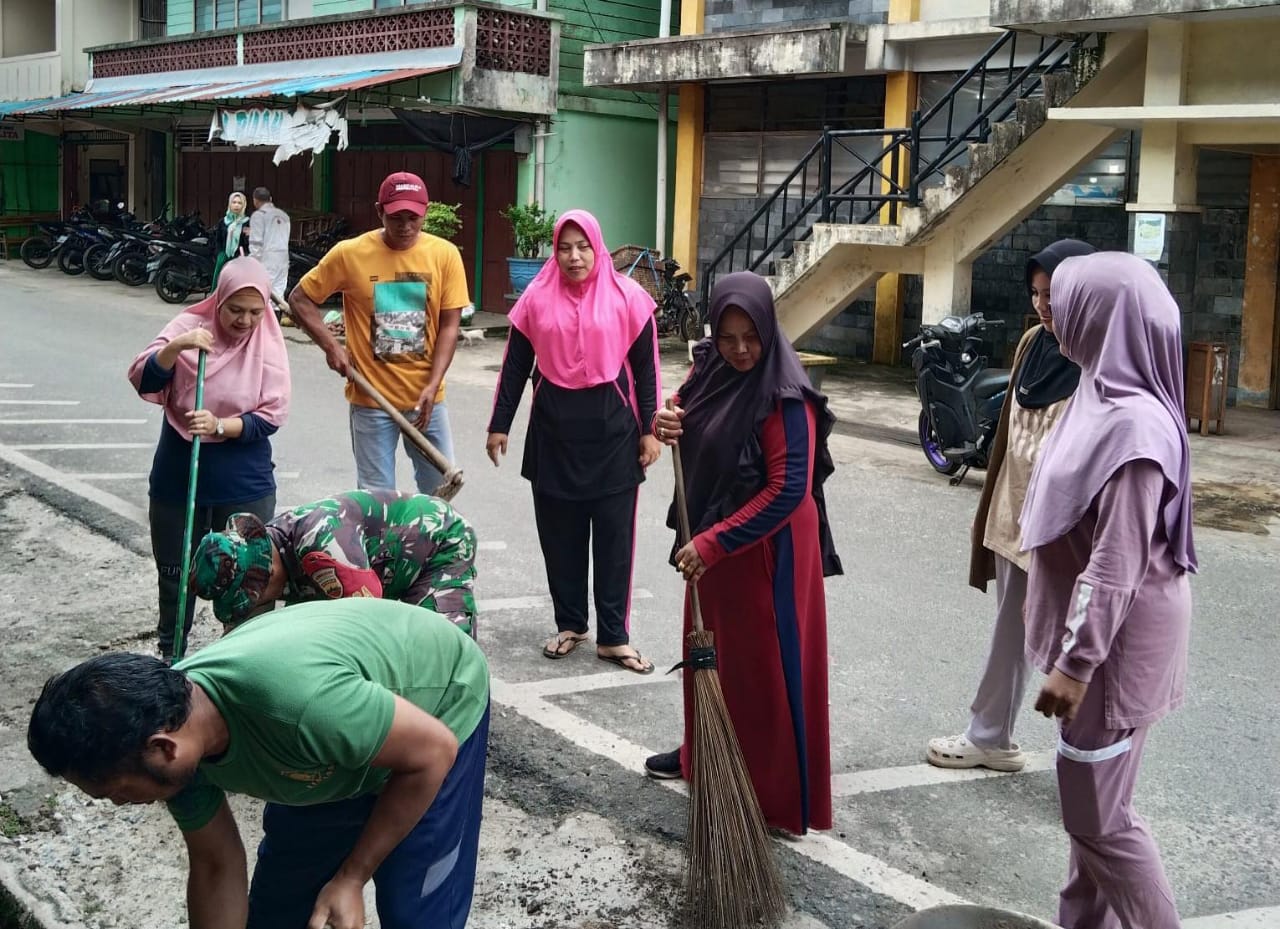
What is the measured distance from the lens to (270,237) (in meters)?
16.5

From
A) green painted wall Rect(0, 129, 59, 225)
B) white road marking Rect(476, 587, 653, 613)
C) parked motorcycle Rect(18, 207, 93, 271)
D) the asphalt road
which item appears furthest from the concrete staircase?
green painted wall Rect(0, 129, 59, 225)

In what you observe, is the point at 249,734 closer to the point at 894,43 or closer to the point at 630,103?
the point at 894,43

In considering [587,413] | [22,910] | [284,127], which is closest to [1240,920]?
[587,413]

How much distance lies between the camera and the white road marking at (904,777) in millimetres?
4098

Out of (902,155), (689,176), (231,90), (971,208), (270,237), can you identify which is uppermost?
(231,90)

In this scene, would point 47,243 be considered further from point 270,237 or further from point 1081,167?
point 1081,167

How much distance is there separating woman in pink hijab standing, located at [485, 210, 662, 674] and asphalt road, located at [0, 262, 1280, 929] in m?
0.30

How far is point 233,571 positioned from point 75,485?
5.08 meters

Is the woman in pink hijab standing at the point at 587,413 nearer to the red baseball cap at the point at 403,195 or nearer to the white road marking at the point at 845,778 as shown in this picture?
the white road marking at the point at 845,778

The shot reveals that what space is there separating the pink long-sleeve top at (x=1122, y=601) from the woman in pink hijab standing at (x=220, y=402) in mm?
2701

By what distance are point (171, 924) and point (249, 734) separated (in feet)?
4.56

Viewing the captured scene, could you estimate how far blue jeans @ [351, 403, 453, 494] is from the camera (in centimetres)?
537

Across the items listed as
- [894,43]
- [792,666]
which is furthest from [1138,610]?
[894,43]

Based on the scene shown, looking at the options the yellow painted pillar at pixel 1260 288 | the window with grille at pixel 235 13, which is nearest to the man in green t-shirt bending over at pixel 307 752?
the yellow painted pillar at pixel 1260 288
